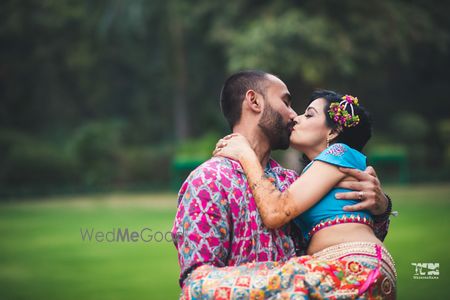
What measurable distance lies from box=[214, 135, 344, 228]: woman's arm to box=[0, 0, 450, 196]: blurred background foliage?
17.7 metres

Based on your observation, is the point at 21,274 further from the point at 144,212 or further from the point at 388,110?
the point at 388,110

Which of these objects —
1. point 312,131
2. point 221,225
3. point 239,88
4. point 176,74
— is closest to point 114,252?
point 312,131

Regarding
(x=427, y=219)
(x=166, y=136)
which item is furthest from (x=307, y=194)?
(x=166, y=136)

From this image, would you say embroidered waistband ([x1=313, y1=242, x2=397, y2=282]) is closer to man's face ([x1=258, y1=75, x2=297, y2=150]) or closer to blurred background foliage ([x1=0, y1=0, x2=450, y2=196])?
man's face ([x1=258, y1=75, x2=297, y2=150])

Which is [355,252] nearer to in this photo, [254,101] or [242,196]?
[242,196]

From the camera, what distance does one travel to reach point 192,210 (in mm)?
2848

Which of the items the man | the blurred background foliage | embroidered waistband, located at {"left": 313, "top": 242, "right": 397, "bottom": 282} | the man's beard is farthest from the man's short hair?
the blurred background foliage

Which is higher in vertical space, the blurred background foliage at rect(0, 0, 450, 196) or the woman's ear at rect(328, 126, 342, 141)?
the blurred background foliage at rect(0, 0, 450, 196)

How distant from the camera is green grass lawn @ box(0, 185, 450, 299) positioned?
7.55 metres

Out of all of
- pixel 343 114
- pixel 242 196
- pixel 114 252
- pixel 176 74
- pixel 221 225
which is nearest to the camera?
pixel 221 225

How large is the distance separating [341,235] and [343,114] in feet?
2.24

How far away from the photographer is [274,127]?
10.7 ft

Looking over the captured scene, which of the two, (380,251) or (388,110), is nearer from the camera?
(380,251)

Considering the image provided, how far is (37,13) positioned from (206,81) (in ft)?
28.4
